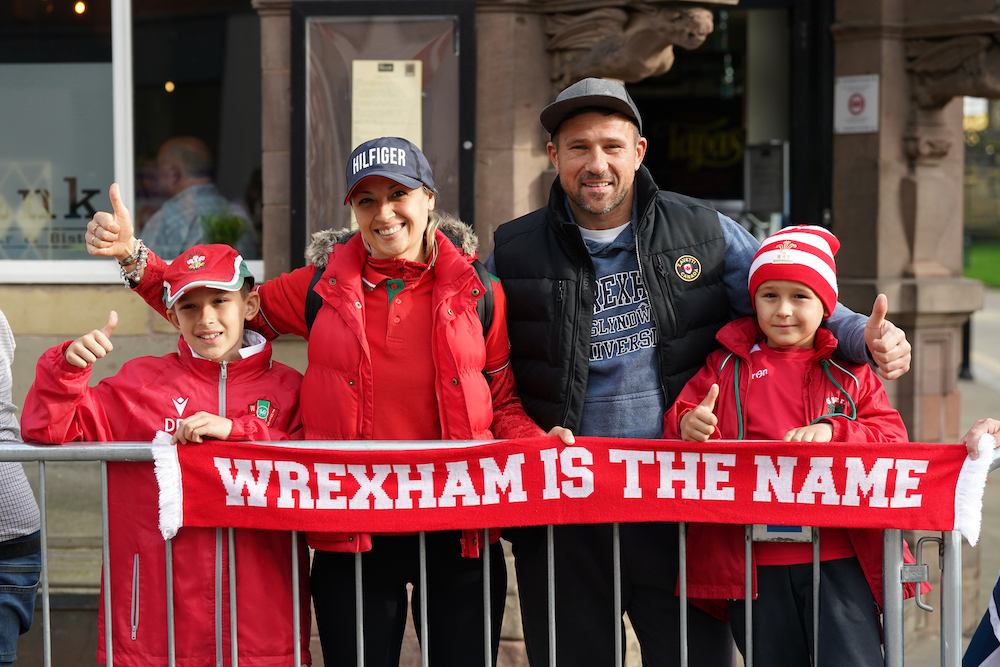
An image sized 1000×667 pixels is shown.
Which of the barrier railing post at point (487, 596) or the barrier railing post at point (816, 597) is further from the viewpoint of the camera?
the barrier railing post at point (487, 596)

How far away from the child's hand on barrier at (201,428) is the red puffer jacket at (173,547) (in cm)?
4

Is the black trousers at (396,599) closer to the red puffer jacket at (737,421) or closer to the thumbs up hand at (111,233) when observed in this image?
the red puffer jacket at (737,421)

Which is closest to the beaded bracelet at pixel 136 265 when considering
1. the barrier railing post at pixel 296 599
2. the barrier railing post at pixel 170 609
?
the barrier railing post at pixel 170 609

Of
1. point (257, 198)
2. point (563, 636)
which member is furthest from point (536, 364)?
point (257, 198)

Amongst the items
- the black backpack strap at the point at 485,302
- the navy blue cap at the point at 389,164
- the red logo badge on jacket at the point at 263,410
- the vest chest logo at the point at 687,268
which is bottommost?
the red logo badge on jacket at the point at 263,410

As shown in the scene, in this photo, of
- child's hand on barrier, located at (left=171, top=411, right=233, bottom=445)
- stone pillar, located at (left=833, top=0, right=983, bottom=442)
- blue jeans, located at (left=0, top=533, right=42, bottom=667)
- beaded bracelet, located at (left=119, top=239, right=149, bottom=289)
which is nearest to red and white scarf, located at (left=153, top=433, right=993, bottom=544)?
child's hand on barrier, located at (left=171, top=411, right=233, bottom=445)

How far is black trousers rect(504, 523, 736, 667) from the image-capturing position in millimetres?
3230

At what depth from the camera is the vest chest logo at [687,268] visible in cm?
324

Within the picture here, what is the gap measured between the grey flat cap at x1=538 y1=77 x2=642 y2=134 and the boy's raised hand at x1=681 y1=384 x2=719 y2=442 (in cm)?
92

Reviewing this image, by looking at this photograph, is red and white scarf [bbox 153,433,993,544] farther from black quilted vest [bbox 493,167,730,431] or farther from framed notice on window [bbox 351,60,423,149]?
framed notice on window [bbox 351,60,423,149]

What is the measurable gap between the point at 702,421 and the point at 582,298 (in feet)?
1.88

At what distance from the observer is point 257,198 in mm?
5582

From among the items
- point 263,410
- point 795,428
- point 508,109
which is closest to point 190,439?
point 263,410

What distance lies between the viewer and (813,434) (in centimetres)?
292
